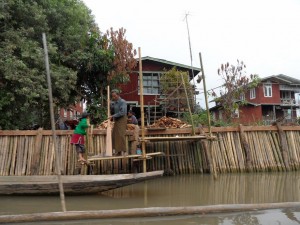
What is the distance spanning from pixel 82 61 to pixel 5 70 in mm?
5431

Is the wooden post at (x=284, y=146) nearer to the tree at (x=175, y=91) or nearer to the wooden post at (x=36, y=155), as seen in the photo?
the tree at (x=175, y=91)

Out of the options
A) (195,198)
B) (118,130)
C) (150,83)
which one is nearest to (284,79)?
(150,83)

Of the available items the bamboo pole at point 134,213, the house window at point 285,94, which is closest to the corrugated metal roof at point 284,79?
the house window at point 285,94

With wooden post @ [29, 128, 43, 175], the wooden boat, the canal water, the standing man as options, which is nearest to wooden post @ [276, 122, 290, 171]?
the canal water

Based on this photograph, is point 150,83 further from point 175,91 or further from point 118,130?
point 118,130

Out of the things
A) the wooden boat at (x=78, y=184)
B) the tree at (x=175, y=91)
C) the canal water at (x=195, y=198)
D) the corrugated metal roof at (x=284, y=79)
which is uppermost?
the corrugated metal roof at (x=284, y=79)

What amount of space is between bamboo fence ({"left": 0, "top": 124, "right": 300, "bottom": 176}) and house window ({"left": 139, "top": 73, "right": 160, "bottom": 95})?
1202cm

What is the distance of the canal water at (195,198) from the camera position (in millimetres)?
5672

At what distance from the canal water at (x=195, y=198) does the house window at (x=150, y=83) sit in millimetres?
12849

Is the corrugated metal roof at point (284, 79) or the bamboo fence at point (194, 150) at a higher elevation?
the corrugated metal roof at point (284, 79)

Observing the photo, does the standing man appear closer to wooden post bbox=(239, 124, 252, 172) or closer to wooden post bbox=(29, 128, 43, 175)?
wooden post bbox=(29, 128, 43, 175)

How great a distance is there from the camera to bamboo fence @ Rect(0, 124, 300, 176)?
997 cm

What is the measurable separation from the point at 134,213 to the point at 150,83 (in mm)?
17952

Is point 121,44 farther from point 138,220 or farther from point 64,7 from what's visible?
point 138,220
